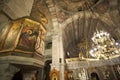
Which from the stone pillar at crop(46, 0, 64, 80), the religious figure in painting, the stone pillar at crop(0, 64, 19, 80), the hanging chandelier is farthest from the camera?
the stone pillar at crop(46, 0, 64, 80)

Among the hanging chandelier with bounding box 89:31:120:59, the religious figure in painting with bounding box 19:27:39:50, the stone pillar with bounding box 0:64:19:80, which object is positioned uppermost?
the hanging chandelier with bounding box 89:31:120:59

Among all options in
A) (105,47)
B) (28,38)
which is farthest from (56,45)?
(28,38)

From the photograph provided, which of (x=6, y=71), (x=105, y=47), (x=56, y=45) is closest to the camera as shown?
(x=6, y=71)

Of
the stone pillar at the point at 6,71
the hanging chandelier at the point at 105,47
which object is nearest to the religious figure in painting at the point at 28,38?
the stone pillar at the point at 6,71

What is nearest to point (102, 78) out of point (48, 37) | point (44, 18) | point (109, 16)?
point (109, 16)

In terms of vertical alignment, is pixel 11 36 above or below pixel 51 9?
below

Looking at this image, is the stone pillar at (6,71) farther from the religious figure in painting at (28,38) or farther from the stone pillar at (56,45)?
the stone pillar at (56,45)

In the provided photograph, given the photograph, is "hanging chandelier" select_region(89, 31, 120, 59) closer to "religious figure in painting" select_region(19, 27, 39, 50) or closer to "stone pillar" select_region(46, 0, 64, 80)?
"stone pillar" select_region(46, 0, 64, 80)

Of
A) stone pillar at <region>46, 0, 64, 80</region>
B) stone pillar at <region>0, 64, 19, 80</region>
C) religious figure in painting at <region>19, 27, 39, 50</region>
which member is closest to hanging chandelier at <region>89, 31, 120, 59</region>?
stone pillar at <region>46, 0, 64, 80</region>

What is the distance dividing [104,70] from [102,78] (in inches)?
30.4

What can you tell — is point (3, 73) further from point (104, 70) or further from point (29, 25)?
point (104, 70)

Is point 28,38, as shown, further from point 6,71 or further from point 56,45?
point 56,45

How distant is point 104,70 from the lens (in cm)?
1009

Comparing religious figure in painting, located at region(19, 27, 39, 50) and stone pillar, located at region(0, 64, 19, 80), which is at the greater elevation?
religious figure in painting, located at region(19, 27, 39, 50)
